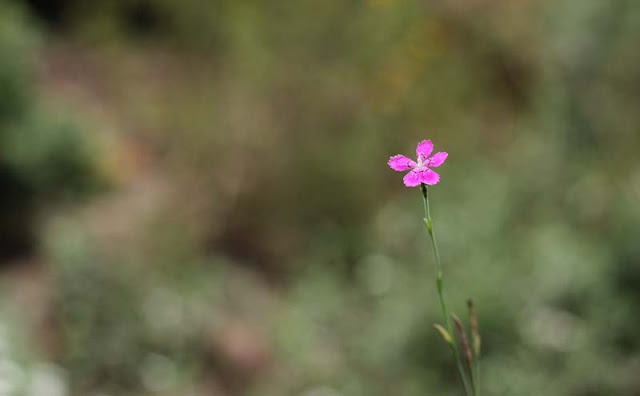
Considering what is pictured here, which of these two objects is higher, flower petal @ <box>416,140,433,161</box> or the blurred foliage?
the blurred foliage

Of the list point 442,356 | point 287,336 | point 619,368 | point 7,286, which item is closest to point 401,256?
point 287,336

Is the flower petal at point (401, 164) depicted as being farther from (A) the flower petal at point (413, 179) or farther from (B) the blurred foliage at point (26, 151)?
(B) the blurred foliage at point (26, 151)

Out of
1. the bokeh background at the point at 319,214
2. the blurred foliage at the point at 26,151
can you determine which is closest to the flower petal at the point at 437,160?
the bokeh background at the point at 319,214

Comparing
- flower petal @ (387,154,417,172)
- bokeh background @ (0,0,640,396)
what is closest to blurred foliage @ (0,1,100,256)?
bokeh background @ (0,0,640,396)

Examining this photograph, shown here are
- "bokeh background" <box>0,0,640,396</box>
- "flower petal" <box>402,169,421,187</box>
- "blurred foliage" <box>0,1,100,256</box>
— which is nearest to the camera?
"flower petal" <box>402,169,421,187</box>

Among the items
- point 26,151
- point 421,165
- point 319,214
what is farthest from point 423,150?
point 26,151

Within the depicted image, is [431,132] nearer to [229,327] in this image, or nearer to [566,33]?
[566,33]

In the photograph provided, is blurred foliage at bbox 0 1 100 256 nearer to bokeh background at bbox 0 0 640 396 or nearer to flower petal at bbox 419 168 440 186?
bokeh background at bbox 0 0 640 396
